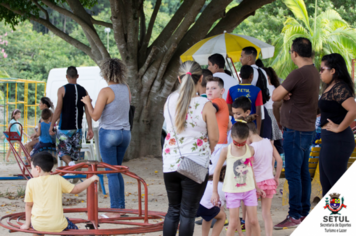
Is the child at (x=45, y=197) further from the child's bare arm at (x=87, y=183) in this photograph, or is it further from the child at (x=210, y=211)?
the child at (x=210, y=211)

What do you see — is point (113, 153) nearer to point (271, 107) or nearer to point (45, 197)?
point (45, 197)

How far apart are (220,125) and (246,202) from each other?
804mm

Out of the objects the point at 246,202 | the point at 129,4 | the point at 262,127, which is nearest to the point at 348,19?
the point at 129,4

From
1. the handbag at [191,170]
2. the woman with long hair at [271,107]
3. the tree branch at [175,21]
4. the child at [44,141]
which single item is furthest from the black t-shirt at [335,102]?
the tree branch at [175,21]

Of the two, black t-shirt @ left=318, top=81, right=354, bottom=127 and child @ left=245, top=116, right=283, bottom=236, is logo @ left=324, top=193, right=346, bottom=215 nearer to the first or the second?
child @ left=245, top=116, right=283, bottom=236

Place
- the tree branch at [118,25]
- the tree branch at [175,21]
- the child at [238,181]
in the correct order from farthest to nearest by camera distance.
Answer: the tree branch at [175,21] < the tree branch at [118,25] < the child at [238,181]

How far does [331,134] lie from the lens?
4.07 m

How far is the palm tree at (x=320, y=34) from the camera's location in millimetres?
22203

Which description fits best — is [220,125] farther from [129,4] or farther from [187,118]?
[129,4]

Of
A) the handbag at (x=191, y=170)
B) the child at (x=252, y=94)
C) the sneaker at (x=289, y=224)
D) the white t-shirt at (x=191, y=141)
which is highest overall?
the child at (x=252, y=94)

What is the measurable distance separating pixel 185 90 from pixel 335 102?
1.63 meters

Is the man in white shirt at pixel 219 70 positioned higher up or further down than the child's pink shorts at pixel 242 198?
higher up

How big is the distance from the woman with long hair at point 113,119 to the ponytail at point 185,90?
6.04 feet

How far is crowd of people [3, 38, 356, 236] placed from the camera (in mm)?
3398
